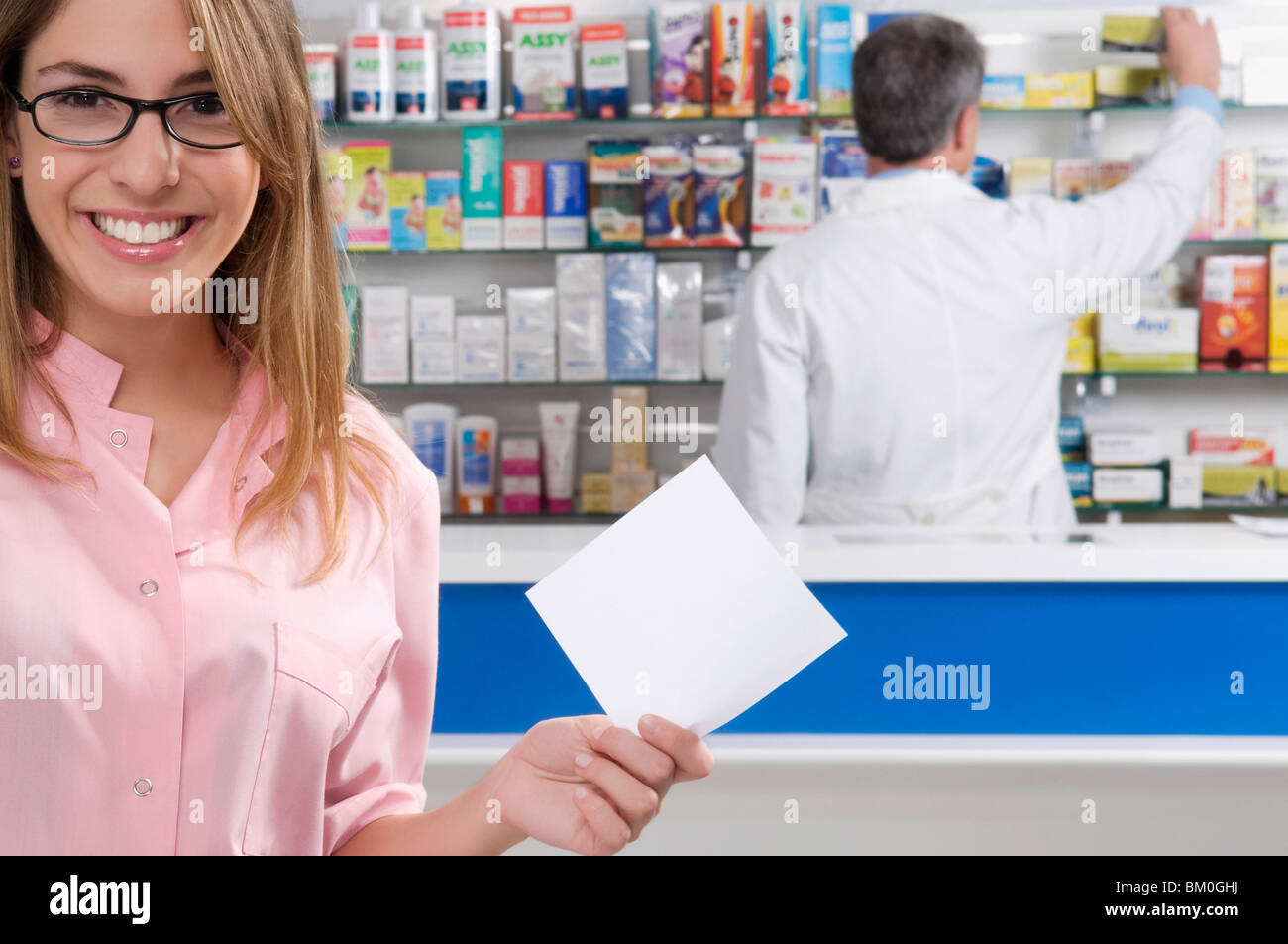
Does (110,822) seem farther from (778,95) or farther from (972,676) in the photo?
(778,95)

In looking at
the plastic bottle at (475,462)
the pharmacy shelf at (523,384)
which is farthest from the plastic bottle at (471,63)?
the plastic bottle at (475,462)

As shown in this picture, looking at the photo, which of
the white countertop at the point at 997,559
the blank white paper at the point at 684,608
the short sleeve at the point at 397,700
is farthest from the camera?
the white countertop at the point at 997,559

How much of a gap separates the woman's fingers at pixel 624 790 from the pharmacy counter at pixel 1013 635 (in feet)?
3.91

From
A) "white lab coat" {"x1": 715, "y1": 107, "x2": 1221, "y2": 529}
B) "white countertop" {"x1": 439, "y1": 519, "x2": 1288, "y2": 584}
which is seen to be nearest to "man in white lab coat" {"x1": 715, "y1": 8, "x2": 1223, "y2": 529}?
"white lab coat" {"x1": 715, "y1": 107, "x2": 1221, "y2": 529}

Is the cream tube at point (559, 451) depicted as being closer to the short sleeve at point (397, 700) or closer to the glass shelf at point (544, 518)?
the glass shelf at point (544, 518)

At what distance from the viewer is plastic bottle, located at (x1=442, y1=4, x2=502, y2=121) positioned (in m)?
3.31

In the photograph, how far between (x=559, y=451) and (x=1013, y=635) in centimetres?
169

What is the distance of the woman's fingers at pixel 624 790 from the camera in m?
0.84

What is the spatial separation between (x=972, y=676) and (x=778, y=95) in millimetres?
1881

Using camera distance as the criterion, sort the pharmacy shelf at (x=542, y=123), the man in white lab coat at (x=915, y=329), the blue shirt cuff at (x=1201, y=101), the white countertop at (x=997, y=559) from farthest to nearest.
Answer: the pharmacy shelf at (x=542, y=123) < the blue shirt cuff at (x=1201, y=101) < the man in white lab coat at (x=915, y=329) < the white countertop at (x=997, y=559)

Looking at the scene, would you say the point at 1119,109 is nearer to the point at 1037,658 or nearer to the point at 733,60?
the point at 733,60

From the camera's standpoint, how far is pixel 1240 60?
331 centimetres

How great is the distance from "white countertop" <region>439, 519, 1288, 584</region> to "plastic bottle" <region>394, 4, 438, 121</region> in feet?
5.53
